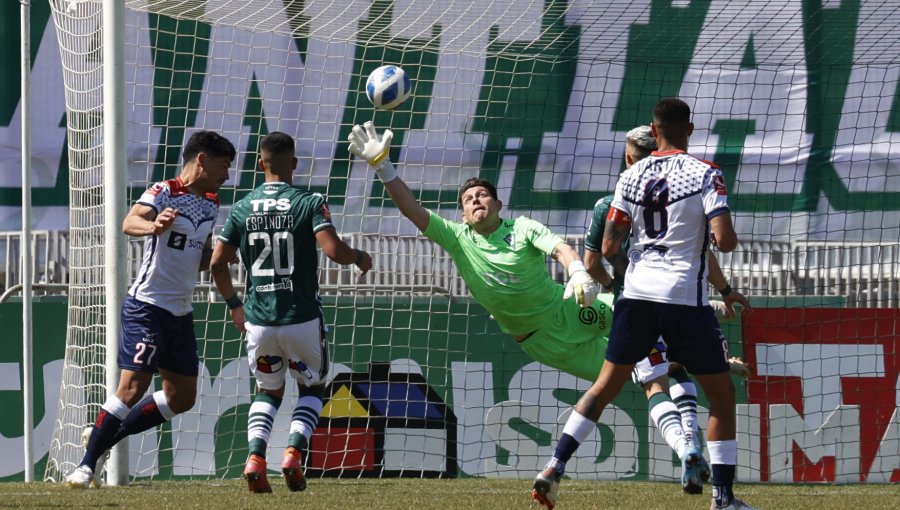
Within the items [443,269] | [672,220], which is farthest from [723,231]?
[443,269]

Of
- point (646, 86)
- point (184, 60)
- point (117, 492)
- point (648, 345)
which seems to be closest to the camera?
point (648, 345)

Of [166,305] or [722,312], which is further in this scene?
[166,305]

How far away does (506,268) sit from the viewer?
24.8 feet

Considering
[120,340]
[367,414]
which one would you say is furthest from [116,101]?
[367,414]

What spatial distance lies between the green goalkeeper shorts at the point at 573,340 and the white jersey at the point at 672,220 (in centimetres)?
231

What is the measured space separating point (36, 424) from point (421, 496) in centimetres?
394

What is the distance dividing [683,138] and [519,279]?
7.58 ft

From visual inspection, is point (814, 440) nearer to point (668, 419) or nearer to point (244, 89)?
point (668, 419)

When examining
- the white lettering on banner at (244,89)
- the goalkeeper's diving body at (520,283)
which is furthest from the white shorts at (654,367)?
the white lettering on banner at (244,89)

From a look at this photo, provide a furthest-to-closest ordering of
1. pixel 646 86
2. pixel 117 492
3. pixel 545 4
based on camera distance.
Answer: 1. pixel 646 86
2. pixel 545 4
3. pixel 117 492

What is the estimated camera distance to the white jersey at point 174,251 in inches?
278

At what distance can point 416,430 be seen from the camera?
9445 mm

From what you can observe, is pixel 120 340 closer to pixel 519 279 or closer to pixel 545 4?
pixel 519 279

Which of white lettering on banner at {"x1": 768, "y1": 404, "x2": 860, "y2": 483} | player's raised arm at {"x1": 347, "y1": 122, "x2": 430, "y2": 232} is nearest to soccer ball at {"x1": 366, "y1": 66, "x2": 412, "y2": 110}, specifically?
player's raised arm at {"x1": 347, "y1": 122, "x2": 430, "y2": 232}
